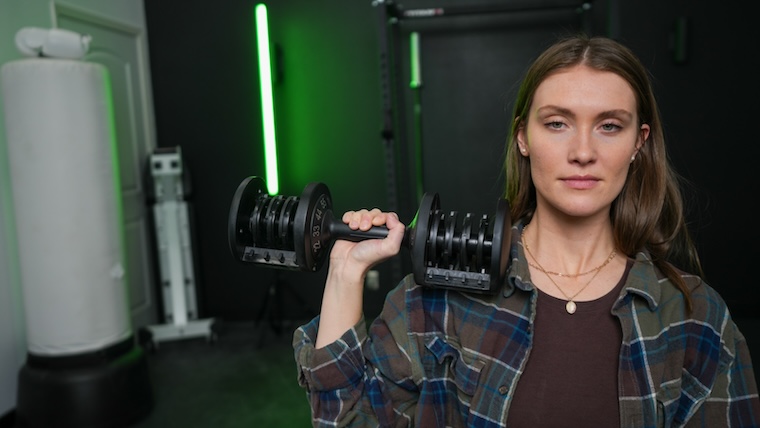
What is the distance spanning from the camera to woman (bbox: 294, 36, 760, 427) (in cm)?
114

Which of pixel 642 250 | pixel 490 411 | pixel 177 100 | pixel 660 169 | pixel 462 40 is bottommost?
pixel 490 411

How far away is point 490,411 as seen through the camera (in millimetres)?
1161

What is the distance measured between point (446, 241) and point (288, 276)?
3417 mm

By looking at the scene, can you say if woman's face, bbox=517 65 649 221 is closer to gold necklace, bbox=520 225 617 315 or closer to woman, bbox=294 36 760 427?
woman, bbox=294 36 760 427

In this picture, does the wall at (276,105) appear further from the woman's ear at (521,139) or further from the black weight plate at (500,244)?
the black weight plate at (500,244)

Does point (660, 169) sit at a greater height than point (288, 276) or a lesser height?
greater

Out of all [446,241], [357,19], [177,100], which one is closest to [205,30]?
[177,100]

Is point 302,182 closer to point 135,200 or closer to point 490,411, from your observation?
point 135,200

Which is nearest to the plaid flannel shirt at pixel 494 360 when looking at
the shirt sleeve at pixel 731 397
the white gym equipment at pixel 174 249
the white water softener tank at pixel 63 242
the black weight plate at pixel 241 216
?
the shirt sleeve at pixel 731 397

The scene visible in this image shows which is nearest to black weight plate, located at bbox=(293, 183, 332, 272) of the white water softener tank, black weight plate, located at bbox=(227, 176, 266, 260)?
black weight plate, located at bbox=(227, 176, 266, 260)

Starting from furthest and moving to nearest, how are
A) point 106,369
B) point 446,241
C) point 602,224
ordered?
point 106,369 → point 602,224 → point 446,241

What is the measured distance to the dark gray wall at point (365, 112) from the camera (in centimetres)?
376

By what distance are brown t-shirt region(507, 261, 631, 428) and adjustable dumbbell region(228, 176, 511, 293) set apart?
6.6 inches

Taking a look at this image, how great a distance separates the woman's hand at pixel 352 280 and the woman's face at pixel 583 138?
0.34 m
